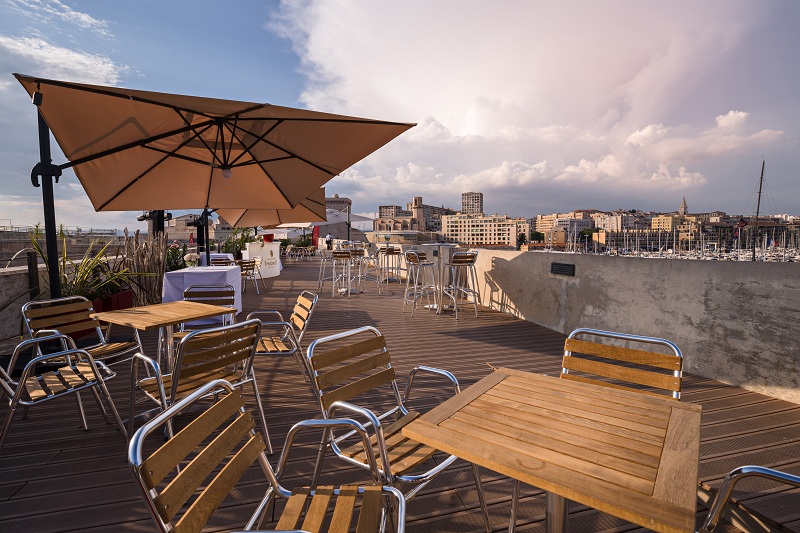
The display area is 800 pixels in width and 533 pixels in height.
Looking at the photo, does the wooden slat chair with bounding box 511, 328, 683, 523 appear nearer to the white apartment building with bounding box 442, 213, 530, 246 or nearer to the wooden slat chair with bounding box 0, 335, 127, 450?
the wooden slat chair with bounding box 0, 335, 127, 450

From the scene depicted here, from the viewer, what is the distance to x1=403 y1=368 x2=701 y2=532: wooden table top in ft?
2.93

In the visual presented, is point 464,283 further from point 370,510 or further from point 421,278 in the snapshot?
point 370,510

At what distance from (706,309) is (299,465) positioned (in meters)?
3.86

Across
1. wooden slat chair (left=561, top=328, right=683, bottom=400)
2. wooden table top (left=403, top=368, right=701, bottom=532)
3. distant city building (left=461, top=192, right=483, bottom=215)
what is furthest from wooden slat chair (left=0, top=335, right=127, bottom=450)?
distant city building (left=461, top=192, right=483, bottom=215)

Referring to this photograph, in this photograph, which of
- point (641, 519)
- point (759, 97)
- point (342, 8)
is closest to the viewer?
point (641, 519)

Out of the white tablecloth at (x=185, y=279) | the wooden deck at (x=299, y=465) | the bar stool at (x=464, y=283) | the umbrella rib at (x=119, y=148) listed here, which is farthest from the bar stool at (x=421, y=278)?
the umbrella rib at (x=119, y=148)

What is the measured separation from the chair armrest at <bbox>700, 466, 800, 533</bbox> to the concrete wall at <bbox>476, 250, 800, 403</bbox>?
9.53 ft

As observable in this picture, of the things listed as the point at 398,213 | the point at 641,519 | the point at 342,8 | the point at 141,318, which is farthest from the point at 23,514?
the point at 398,213

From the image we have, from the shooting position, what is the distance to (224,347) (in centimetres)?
223

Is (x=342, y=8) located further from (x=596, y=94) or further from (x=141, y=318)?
(x=596, y=94)

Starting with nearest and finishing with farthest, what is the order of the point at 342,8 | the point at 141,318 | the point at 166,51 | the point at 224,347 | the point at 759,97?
the point at 224,347, the point at 141,318, the point at 166,51, the point at 342,8, the point at 759,97

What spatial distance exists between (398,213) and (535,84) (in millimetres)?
137205

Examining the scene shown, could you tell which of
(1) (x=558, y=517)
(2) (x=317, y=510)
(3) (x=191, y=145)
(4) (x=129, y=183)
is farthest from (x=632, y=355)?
(4) (x=129, y=183)

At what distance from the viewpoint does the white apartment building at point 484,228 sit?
11125 cm
